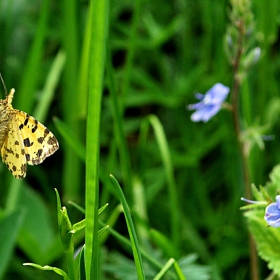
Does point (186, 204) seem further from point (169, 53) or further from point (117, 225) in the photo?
point (169, 53)

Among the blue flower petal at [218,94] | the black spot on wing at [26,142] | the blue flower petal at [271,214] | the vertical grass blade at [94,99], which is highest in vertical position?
the vertical grass blade at [94,99]

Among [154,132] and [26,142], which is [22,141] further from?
[154,132]

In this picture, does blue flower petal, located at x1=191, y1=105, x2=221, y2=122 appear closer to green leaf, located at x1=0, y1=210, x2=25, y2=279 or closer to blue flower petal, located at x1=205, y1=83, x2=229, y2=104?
blue flower petal, located at x1=205, y1=83, x2=229, y2=104

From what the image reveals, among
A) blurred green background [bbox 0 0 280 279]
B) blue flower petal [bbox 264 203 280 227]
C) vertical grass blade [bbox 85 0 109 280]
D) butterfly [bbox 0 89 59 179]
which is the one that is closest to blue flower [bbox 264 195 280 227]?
blue flower petal [bbox 264 203 280 227]

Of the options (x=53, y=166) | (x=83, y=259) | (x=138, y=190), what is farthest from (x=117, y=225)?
(x=83, y=259)

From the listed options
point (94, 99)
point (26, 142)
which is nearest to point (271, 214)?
point (94, 99)

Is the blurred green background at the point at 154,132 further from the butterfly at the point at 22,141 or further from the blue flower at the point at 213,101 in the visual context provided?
the butterfly at the point at 22,141

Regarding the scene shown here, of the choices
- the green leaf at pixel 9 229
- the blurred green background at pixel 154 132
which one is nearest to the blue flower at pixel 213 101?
the blurred green background at pixel 154 132
